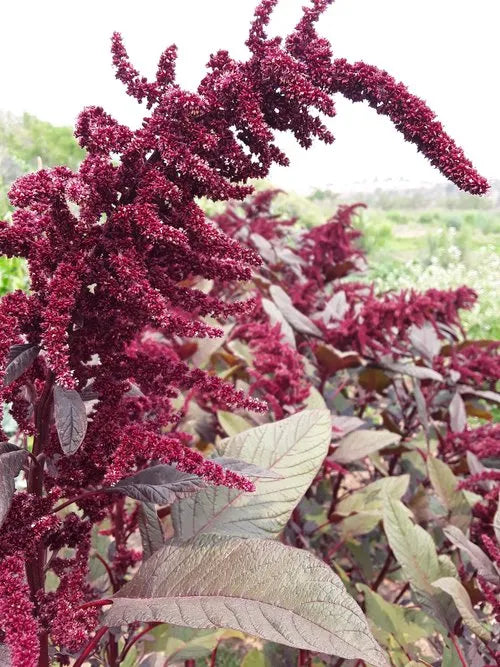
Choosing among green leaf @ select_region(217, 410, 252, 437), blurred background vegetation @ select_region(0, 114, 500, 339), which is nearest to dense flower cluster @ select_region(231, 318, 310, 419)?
green leaf @ select_region(217, 410, 252, 437)

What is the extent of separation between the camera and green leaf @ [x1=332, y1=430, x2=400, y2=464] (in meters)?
1.47

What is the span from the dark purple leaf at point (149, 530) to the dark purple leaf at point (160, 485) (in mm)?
159

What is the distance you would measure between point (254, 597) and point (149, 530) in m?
0.31

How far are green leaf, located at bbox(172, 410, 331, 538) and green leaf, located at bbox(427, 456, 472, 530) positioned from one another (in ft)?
2.08

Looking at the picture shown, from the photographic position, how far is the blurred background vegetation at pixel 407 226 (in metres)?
5.54

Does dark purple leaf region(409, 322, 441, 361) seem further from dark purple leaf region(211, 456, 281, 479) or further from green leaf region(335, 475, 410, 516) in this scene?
dark purple leaf region(211, 456, 281, 479)

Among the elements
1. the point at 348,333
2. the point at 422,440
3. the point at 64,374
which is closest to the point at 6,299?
the point at 64,374

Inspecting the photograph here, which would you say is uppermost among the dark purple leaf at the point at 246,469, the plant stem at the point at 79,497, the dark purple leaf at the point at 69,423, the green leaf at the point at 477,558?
the dark purple leaf at the point at 69,423

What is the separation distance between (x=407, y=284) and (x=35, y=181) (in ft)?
20.0

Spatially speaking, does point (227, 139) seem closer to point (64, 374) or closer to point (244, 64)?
point (244, 64)

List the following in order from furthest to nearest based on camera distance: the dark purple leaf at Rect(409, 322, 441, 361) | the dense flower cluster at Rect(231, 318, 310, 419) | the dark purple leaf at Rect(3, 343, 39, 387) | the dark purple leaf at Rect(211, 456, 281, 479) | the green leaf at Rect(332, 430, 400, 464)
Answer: the dark purple leaf at Rect(409, 322, 441, 361)
the green leaf at Rect(332, 430, 400, 464)
the dense flower cluster at Rect(231, 318, 310, 419)
the dark purple leaf at Rect(211, 456, 281, 479)
the dark purple leaf at Rect(3, 343, 39, 387)

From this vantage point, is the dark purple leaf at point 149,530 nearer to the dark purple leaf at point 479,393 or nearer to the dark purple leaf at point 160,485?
the dark purple leaf at point 160,485

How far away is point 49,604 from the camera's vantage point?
0.70 metres

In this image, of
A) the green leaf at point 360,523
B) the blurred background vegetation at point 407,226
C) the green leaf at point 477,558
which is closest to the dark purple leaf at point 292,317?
the green leaf at point 360,523
